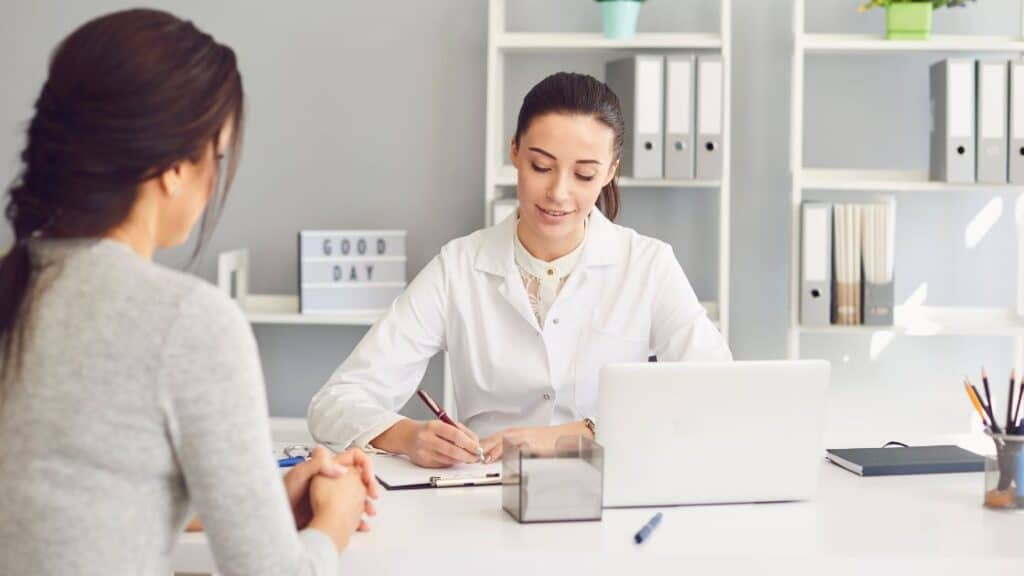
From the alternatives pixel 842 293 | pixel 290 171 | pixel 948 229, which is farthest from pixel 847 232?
pixel 290 171

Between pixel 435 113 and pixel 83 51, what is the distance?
253cm

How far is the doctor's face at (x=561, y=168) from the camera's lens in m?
2.27

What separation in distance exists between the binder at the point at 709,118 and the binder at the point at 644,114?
0.10m

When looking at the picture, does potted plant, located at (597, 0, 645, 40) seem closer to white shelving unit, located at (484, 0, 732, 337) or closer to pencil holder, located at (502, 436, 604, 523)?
white shelving unit, located at (484, 0, 732, 337)

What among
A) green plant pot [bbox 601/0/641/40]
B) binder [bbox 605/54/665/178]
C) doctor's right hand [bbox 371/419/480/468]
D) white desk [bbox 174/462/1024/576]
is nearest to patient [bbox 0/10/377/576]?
white desk [bbox 174/462/1024/576]

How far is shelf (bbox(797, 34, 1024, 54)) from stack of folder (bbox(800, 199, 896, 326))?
397mm

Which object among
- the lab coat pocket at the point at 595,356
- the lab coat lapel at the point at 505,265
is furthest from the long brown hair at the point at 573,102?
the lab coat pocket at the point at 595,356

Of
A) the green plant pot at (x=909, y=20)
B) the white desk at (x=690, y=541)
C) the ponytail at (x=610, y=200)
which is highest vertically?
the green plant pot at (x=909, y=20)

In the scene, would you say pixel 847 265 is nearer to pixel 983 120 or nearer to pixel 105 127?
pixel 983 120

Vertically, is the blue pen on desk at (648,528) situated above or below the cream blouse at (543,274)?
below

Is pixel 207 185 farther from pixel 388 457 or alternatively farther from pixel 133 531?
pixel 388 457

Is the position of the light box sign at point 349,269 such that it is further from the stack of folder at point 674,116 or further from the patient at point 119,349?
the patient at point 119,349

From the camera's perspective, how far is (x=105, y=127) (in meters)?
1.08

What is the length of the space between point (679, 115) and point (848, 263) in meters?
0.57
